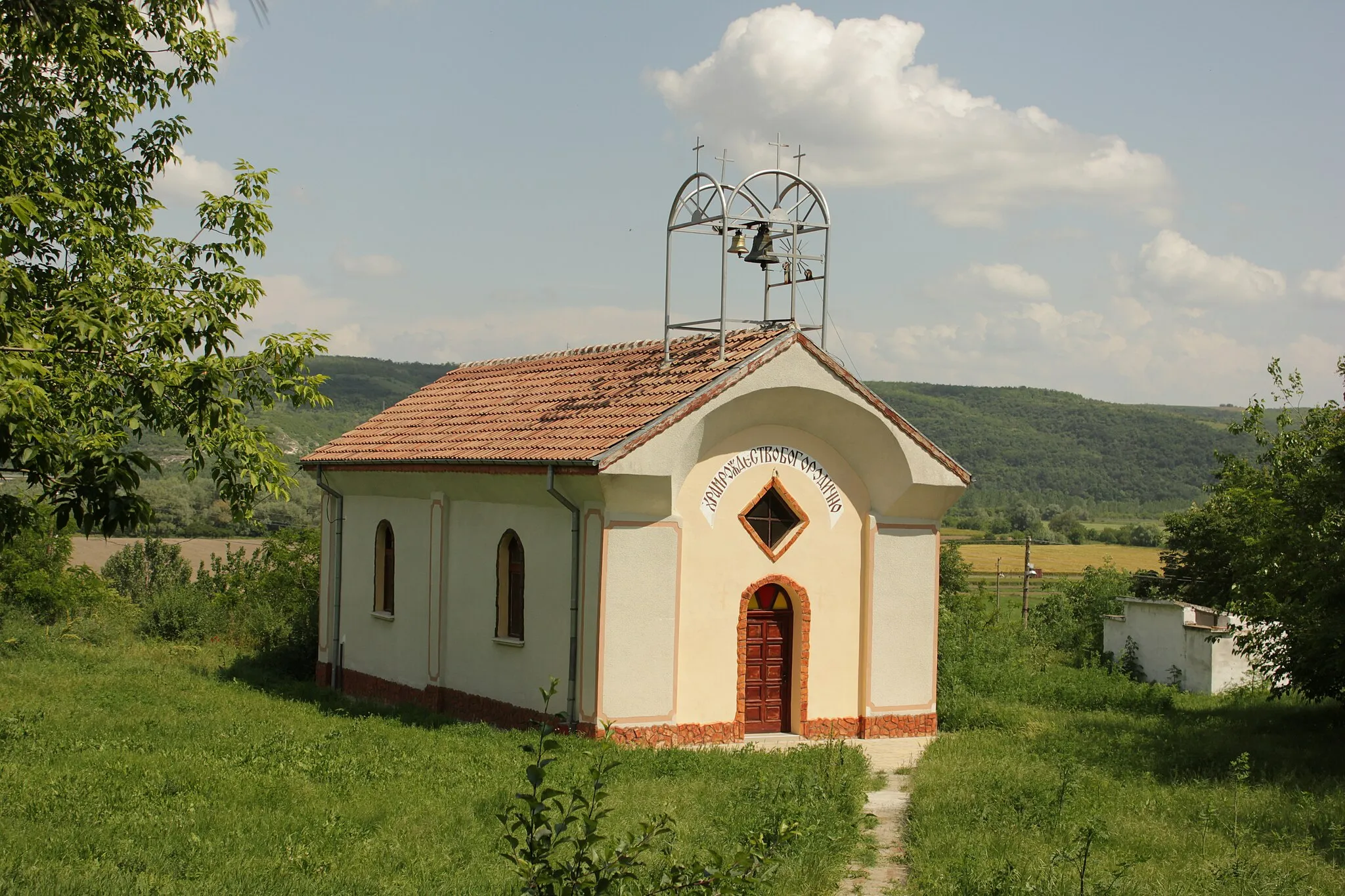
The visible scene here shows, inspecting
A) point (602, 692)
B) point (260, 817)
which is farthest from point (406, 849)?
point (602, 692)

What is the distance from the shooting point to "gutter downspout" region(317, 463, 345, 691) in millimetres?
21922

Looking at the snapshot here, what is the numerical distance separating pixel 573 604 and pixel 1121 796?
6.78 metres

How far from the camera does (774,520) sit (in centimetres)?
1747

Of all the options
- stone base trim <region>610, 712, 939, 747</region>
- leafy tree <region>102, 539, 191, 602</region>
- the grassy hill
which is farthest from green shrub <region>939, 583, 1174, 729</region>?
the grassy hill

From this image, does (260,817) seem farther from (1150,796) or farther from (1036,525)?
(1036,525)

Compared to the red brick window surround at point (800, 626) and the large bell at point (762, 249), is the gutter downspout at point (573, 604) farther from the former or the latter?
the large bell at point (762, 249)

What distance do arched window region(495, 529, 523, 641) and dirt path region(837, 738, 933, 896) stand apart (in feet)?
16.6

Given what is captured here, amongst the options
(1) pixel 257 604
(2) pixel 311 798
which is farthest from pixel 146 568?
(2) pixel 311 798

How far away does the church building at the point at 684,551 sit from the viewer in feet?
52.0

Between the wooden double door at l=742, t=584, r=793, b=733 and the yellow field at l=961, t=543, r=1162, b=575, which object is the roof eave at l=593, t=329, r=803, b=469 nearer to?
the wooden double door at l=742, t=584, r=793, b=733

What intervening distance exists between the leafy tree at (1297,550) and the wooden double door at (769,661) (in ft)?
20.8

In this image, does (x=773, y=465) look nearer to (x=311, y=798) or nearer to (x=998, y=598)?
(x=311, y=798)

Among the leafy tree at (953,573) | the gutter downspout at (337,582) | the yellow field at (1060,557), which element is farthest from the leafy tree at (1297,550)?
the yellow field at (1060,557)

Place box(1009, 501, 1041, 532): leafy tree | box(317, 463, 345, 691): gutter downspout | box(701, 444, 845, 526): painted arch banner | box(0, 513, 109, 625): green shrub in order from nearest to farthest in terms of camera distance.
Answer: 1. box(701, 444, 845, 526): painted arch banner
2. box(317, 463, 345, 691): gutter downspout
3. box(0, 513, 109, 625): green shrub
4. box(1009, 501, 1041, 532): leafy tree
